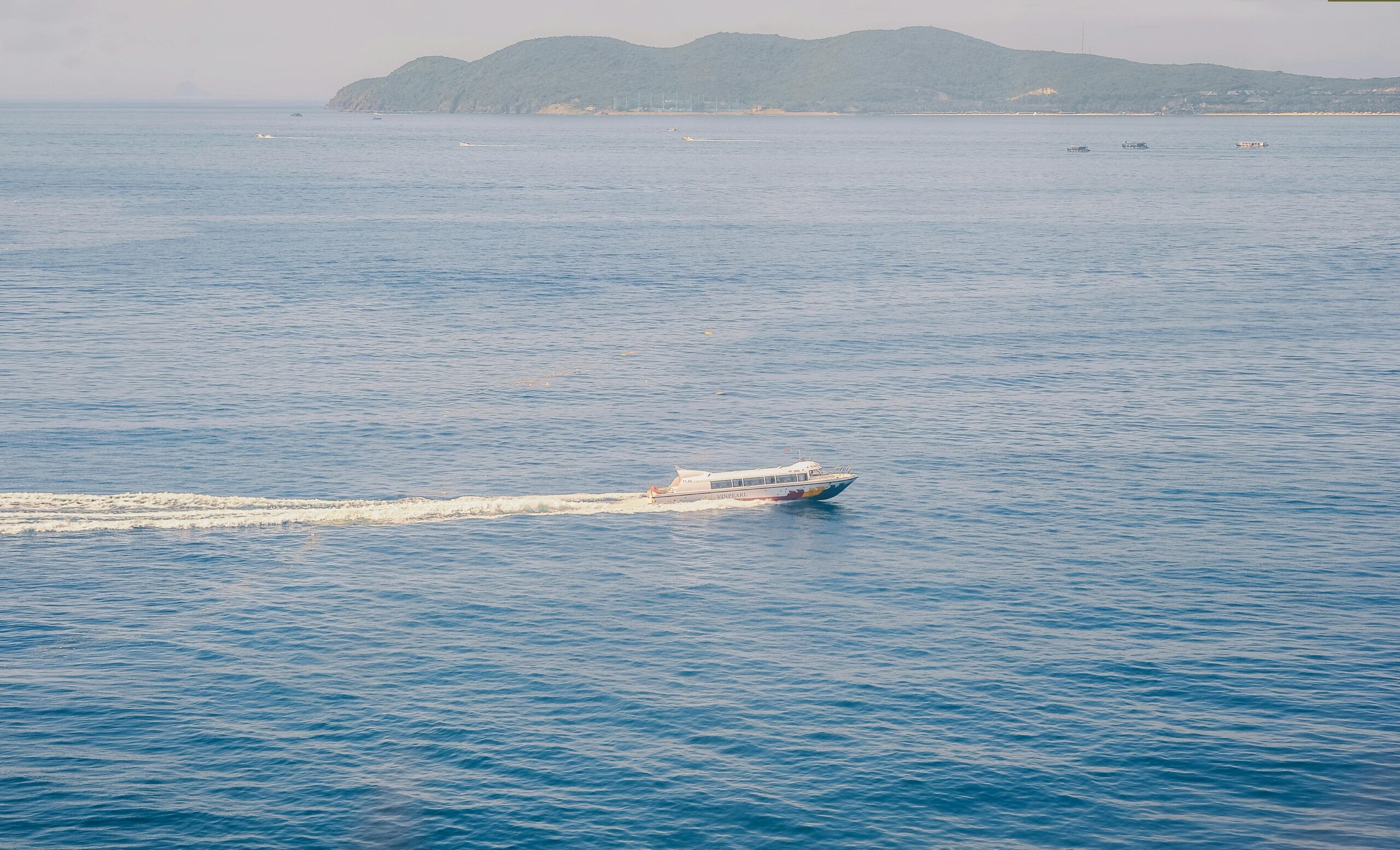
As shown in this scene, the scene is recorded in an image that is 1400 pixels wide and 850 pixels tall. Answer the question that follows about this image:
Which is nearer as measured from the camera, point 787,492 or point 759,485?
point 759,485

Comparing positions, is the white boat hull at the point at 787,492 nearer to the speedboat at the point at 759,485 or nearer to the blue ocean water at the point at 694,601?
the speedboat at the point at 759,485

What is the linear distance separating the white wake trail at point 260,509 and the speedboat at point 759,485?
100cm

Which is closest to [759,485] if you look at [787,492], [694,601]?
[787,492]

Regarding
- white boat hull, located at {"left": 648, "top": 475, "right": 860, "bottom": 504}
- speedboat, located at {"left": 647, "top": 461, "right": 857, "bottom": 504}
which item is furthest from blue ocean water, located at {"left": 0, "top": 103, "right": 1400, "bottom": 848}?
speedboat, located at {"left": 647, "top": 461, "right": 857, "bottom": 504}

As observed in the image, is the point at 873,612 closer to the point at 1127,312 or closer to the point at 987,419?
the point at 987,419

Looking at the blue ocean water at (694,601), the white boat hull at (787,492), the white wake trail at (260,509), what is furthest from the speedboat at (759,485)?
the blue ocean water at (694,601)

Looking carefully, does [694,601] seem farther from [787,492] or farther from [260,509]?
[260,509]

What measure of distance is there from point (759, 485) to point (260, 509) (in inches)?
1560

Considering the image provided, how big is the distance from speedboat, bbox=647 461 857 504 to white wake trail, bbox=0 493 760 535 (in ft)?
3.28

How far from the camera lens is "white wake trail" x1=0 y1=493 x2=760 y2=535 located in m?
100

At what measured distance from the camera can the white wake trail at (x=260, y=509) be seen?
10044 cm

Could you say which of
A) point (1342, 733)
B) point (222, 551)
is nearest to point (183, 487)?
point (222, 551)

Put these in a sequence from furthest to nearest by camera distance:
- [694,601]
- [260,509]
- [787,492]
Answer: [787,492]
[260,509]
[694,601]

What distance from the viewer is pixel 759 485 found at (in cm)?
10900
